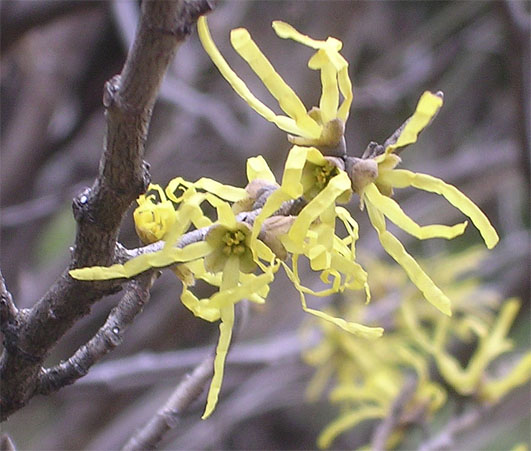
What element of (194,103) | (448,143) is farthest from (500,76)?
(194,103)

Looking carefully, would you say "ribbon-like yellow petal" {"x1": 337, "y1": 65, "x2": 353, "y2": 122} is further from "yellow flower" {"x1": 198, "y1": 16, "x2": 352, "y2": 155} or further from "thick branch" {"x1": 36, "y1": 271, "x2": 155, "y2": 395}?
"thick branch" {"x1": 36, "y1": 271, "x2": 155, "y2": 395}

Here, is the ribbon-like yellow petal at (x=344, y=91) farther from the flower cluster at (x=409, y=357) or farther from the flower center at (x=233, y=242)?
the flower cluster at (x=409, y=357)

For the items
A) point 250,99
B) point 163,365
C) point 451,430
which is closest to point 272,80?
point 250,99

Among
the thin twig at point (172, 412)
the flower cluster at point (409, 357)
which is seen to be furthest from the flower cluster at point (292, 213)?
the flower cluster at point (409, 357)

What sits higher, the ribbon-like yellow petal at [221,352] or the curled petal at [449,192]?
the curled petal at [449,192]

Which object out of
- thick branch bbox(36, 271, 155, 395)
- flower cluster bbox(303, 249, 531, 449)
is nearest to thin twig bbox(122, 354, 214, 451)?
thick branch bbox(36, 271, 155, 395)

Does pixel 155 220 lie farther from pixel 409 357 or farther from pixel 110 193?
Result: pixel 409 357
